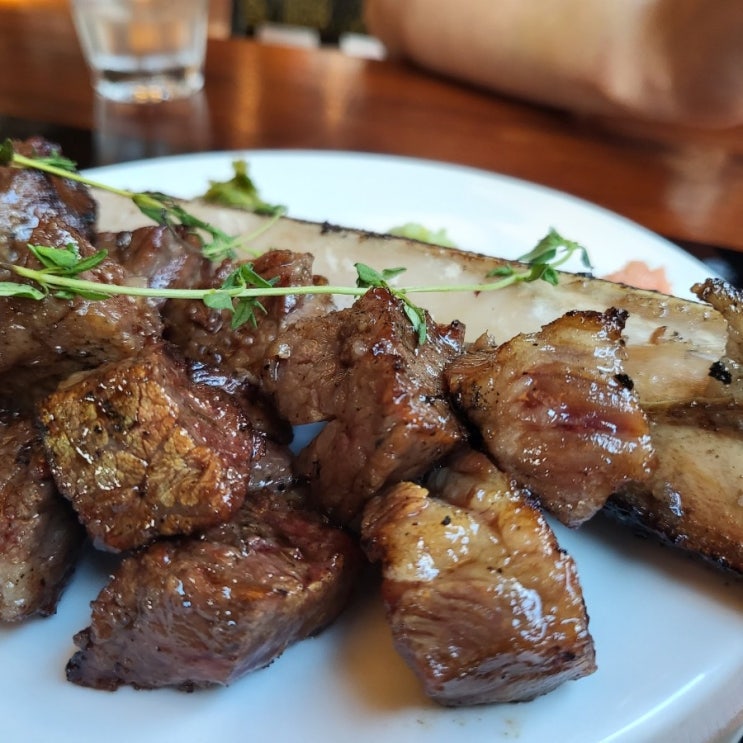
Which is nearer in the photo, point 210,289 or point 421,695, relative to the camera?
point 421,695

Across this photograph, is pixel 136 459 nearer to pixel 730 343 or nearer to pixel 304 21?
pixel 730 343

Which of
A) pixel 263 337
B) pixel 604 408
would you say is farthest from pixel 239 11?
pixel 604 408

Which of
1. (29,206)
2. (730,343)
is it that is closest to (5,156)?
(29,206)

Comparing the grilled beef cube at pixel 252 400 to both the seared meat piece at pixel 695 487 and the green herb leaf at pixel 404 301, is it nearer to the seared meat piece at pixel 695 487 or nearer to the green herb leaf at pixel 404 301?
the green herb leaf at pixel 404 301

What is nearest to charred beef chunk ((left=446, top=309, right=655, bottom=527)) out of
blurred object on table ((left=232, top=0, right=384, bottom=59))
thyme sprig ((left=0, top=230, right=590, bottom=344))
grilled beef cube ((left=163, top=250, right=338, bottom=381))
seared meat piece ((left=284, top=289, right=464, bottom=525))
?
seared meat piece ((left=284, top=289, right=464, bottom=525))

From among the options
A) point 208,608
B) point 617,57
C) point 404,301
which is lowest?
point 208,608

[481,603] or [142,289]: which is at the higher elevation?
[142,289]

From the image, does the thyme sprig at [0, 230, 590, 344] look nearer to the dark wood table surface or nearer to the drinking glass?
the dark wood table surface
